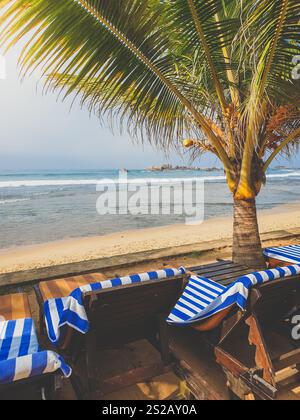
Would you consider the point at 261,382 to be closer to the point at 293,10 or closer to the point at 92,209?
the point at 293,10

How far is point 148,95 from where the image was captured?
3695mm

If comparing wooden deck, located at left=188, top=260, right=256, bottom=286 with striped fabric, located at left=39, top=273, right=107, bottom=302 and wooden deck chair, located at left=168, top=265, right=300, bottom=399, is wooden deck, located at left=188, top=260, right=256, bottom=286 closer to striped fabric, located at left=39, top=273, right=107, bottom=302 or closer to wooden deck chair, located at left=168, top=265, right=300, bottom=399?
wooden deck chair, located at left=168, top=265, right=300, bottom=399

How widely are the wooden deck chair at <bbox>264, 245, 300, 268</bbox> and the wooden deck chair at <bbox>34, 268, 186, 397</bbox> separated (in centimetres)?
222

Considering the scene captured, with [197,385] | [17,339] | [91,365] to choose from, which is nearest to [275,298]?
[197,385]

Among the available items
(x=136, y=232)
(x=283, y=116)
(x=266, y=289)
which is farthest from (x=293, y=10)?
(x=136, y=232)

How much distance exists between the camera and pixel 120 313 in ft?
7.43

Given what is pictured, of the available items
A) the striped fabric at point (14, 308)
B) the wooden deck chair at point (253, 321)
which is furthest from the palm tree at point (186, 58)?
the striped fabric at point (14, 308)

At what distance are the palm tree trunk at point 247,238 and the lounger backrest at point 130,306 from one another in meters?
2.21

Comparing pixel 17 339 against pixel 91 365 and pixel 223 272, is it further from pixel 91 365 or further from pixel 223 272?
pixel 223 272

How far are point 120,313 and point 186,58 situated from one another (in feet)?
9.53

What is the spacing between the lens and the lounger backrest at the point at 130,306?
2082mm

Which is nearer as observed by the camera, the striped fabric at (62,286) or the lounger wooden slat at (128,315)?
the lounger wooden slat at (128,315)

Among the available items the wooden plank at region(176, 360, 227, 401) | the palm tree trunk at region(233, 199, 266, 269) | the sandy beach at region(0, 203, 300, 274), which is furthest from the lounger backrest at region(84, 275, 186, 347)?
the sandy beach at region(0, 203, 300, 274)

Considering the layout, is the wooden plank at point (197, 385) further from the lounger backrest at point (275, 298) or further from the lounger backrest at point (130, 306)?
the lounger backrest at point (275, 298)
